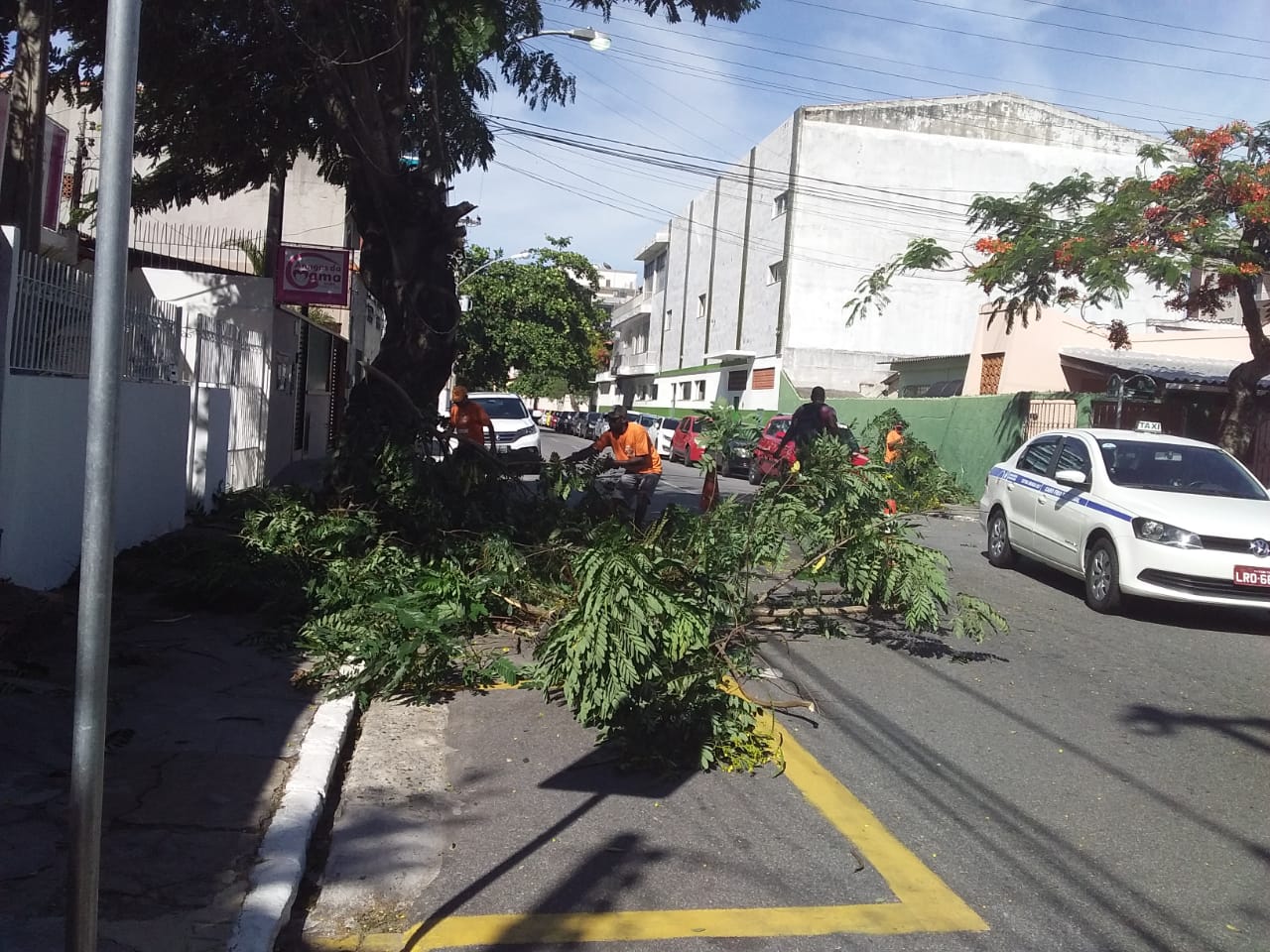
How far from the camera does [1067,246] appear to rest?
681 inches

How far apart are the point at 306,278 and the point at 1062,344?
54.1 feet

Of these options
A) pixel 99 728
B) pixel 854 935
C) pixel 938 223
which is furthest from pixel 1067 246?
pixel 938 223

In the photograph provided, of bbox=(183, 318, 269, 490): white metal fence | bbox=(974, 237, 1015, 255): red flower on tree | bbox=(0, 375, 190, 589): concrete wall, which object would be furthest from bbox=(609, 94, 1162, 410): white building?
bbox=(0, 375, 190, 589): concrete wall

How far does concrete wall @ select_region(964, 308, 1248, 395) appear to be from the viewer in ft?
82.5

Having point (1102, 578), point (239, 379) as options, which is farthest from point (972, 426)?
point (239, 379)

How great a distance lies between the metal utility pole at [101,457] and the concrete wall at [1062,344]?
80.8ft

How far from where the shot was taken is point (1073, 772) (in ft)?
18.9

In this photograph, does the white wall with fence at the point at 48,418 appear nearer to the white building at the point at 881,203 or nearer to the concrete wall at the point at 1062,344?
the concrete wall at the point at 1062,344

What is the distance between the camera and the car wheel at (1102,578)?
9.95 m

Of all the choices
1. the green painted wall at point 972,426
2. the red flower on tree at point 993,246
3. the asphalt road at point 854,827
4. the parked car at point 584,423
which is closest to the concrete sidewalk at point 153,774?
the asphalt road at point 854,827

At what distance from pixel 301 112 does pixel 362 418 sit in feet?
20.0

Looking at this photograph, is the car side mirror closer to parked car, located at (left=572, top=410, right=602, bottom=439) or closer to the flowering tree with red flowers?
the flowering tree with red flowers

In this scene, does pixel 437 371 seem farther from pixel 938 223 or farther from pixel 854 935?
pixel 938 223

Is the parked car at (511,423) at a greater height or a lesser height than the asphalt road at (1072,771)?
greater
